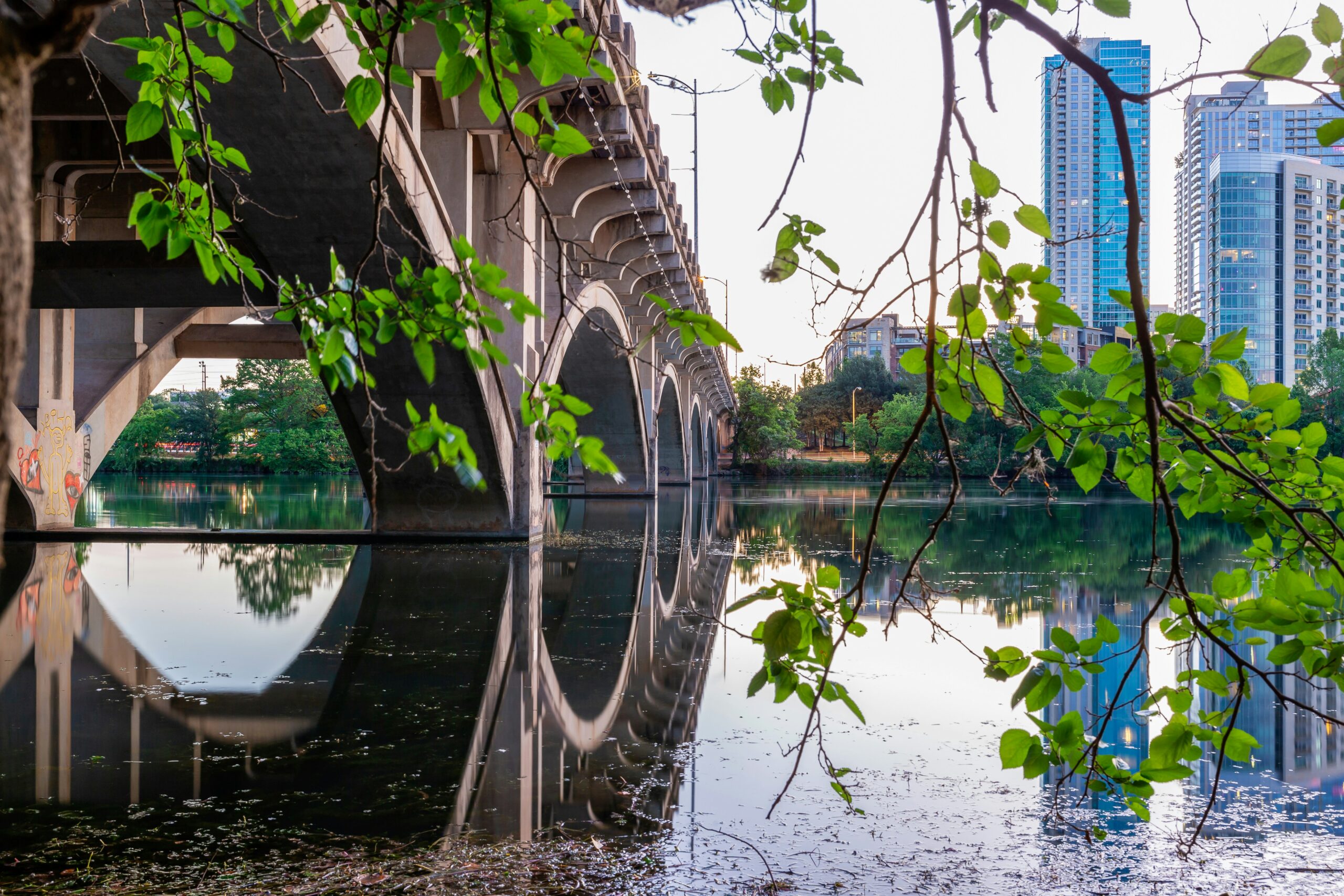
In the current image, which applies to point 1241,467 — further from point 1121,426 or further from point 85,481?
point 85,481

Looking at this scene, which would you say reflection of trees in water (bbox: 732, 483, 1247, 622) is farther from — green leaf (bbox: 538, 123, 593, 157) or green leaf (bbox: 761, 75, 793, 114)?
green leaf (bbox: 538, 123, 593, 157)

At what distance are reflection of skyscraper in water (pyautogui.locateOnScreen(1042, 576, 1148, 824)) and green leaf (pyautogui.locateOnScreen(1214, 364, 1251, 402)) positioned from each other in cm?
46

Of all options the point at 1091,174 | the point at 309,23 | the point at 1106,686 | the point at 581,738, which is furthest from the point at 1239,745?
the point at 1091,174

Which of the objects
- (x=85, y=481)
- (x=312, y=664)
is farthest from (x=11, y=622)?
(x=85, y=481)

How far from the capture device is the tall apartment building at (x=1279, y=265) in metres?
77.8

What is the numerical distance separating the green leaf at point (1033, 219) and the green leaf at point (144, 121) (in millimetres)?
1762

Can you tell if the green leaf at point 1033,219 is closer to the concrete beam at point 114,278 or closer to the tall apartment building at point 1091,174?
the tall apartment building at point 1091,174

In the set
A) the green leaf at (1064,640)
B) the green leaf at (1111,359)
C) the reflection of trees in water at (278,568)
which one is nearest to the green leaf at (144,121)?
the green leaf at (1111,359)

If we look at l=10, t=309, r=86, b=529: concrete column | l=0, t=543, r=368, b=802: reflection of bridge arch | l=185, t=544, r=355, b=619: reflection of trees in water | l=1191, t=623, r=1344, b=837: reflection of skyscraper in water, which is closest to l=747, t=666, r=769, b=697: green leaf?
l=1191, t=623, r=1344, b=837: reflection of skyscraper in water

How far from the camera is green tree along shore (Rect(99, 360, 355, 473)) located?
70250 mm

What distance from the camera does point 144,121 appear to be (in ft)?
7.61

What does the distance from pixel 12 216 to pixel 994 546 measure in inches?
712

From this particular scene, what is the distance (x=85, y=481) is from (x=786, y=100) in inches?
816

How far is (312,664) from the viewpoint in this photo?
24.4 ft
